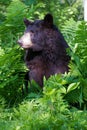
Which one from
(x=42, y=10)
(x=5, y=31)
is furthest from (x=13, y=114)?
(x=42, y=10)

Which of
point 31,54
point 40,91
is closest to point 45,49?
point 31,54

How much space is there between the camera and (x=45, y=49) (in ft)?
24.5

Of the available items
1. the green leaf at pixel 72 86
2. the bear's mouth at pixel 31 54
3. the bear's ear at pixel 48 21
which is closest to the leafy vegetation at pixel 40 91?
the green leaf at pixel 72 86

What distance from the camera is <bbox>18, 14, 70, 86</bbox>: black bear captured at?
24.3 feet

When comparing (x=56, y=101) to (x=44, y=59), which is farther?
(x=44, y=59)

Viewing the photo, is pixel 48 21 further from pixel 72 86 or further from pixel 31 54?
pixel 72 86

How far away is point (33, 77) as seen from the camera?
24.8 feet

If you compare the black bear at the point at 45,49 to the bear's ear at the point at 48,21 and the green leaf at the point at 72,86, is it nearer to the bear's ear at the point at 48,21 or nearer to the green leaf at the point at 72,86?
the bear's ear at the point at 48,21

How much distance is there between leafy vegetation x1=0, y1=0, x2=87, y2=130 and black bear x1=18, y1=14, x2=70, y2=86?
0.22m

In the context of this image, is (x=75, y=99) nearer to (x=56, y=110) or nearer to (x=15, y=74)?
(x=56, y=110)

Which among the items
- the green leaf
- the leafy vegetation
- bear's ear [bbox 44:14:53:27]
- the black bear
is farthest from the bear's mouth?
the green leaf

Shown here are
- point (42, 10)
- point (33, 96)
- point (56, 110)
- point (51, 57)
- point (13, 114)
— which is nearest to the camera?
point (56, 110)

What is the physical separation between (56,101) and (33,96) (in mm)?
1158

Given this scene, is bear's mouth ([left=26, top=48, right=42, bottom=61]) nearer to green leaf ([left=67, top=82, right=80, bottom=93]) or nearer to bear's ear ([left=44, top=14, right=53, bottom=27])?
bear's ear ([left=44, top=14, right=53, bottom=27])
